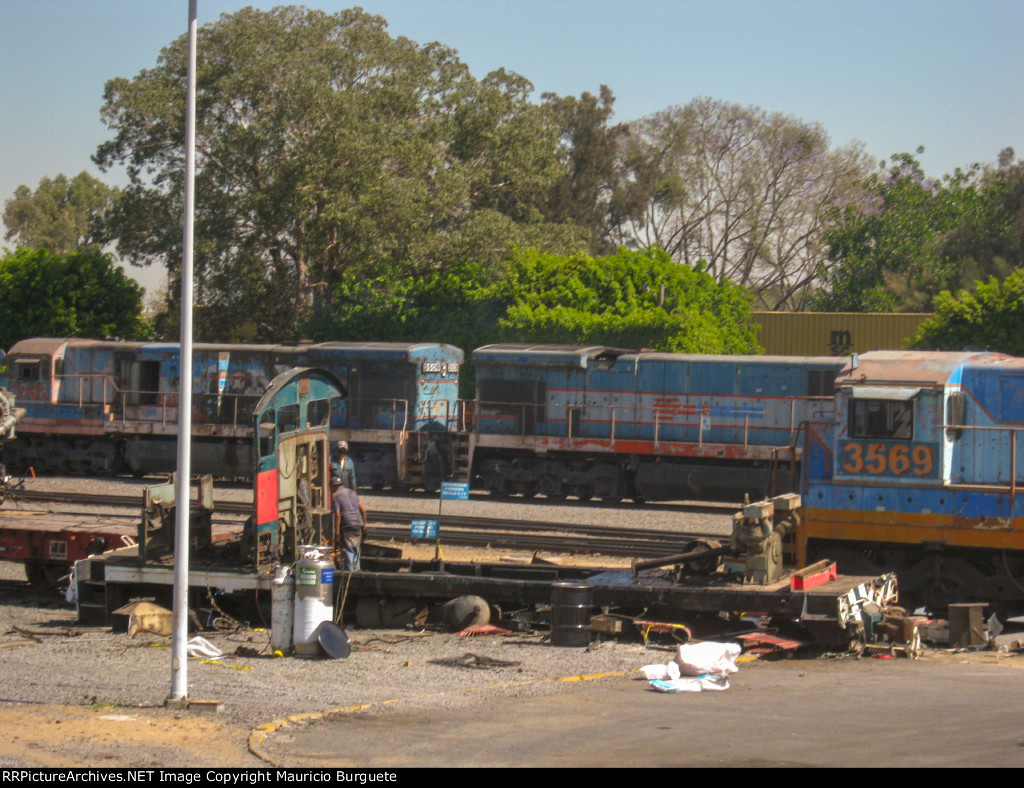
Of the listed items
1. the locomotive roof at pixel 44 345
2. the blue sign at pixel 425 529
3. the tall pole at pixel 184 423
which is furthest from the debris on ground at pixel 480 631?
the locomotive roof at pixel 44 345

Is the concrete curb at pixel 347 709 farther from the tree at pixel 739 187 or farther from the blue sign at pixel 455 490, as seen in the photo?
the tree at pixel 739 187

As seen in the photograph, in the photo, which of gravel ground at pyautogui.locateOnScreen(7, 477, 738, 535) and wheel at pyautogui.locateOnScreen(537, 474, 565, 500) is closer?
gravel ground at pyautogui.locateOnScreen(7, 477, 738, 535)

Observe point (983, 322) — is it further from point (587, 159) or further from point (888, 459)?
point (587, 159)

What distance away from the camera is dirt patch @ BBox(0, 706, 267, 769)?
728 centimetres

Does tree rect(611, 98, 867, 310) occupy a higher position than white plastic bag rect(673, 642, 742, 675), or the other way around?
tree rect(611, 98, 867, 310)

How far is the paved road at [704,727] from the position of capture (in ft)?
24.2

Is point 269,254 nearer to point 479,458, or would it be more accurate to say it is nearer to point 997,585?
point 479,458

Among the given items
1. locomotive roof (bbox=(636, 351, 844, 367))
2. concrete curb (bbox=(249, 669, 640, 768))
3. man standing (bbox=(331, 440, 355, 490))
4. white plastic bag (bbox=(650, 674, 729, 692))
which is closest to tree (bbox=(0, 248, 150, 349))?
locomotive roof (bbox=(636, 351, 844, 367))

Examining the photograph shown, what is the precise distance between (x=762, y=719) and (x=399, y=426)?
63.4 feet

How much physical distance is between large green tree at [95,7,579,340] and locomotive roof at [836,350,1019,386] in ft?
80.1

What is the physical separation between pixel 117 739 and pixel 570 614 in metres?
5.07

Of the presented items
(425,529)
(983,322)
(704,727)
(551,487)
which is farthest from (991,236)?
(704,727)

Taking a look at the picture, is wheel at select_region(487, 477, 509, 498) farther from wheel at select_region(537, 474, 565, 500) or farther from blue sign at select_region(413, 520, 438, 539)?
blue sign at select_region(413, 520, 438, 539)

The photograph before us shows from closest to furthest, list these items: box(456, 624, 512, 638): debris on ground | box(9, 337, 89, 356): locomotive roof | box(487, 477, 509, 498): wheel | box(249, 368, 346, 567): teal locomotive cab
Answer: box(249, 368, 346, 567): teal locomotive cab
box(456, 624, 512, 638): debris on ground
box(487, 477, 509, 498): wheel
box(9, 337, 89, 356): locomotive roof
